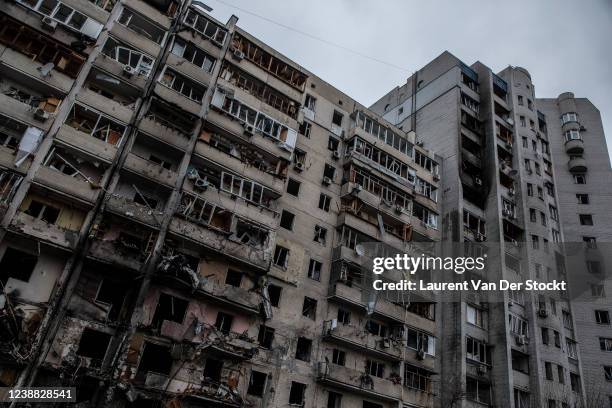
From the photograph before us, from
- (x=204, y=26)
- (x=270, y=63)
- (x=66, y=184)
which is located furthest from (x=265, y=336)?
(x=204, y=26)

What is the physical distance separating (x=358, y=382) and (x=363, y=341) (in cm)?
238

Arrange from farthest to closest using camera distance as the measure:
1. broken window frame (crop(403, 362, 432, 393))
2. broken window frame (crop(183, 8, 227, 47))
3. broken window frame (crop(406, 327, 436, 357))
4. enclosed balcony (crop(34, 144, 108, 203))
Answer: broken window frame (crop(406, 327, 436, 357)) < broken window frame (crop(403, 362, 432, 393)) < broken window frame (crop(183, 8, 227, 47)) < enclosed balcony (crop(34, 144, 108, 203))

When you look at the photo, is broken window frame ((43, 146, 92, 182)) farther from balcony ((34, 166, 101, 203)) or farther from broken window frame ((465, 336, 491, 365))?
broken window frame ((465, 336, 491, 365))

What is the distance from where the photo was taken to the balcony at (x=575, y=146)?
5306 centimetres

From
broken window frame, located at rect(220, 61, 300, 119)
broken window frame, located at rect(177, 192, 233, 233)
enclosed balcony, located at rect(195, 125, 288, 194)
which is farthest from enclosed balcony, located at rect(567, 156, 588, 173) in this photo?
broken window frame, located at rect(177, 192, 233, 233)

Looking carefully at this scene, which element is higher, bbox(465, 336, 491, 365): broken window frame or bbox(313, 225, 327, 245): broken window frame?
bbox(313, 225, 327, 245): broken window frame

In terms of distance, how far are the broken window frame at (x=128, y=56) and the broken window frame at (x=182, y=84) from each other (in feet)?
3.12

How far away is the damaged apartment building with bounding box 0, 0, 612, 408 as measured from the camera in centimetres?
2034

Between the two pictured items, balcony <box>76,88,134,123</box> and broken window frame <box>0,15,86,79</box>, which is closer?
broken window frame <box>0,15,86,79</box>

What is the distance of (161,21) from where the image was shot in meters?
27.5

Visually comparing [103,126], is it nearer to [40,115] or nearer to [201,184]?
[40,115]

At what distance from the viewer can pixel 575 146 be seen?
53094mm

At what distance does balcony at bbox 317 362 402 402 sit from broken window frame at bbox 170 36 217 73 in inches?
760

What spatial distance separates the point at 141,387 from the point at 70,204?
30.3 ft
